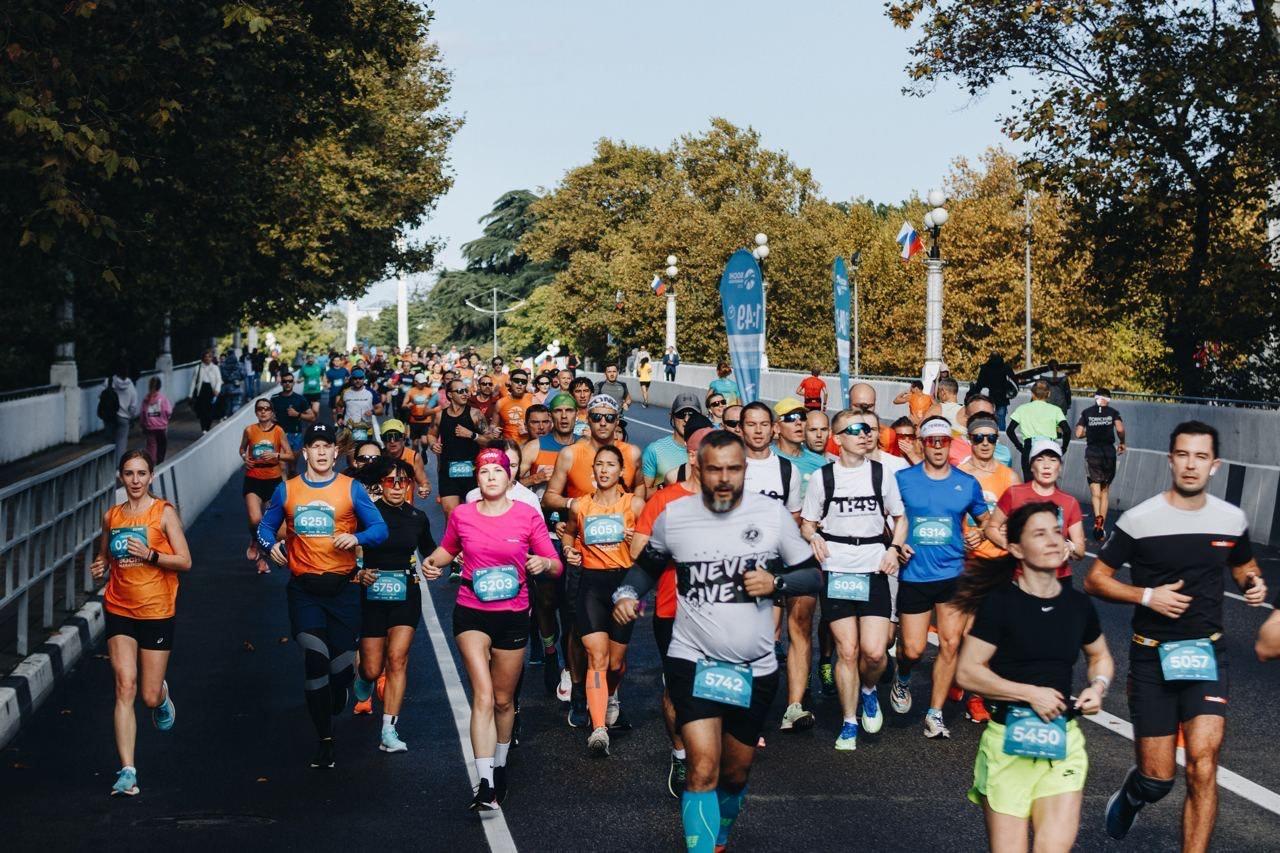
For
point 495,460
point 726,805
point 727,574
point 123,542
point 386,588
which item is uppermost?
point 495,460

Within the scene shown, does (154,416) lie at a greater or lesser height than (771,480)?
lesser

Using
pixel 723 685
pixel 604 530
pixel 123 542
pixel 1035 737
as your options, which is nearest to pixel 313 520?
pixel 123 542

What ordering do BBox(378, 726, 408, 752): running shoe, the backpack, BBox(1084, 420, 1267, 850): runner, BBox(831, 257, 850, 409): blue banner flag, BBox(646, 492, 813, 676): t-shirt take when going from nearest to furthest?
BBox(646, 492, 813, 676): t-shirt < BBox(1084, 420, 1267, 850): runner < BBox(378, 726, 408, 752): running shoe < BBox(831, 257, 850, 409): blue banner flag < the backpack

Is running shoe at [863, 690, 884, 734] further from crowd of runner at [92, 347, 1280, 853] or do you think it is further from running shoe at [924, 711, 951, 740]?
running shoe at [924, 711, 951, 740]

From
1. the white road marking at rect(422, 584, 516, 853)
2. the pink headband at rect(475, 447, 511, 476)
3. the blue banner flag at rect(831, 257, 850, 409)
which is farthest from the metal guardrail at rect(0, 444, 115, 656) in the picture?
the blue banner flag at rect(831, 257, 850, 409)

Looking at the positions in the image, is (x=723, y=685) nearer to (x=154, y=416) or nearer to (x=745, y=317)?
(x=745, y=317)

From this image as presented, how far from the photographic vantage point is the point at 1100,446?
64.7 feet

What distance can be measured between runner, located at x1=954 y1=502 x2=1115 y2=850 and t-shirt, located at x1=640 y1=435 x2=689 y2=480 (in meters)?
4.61

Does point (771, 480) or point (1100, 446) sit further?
point (1100, 446)

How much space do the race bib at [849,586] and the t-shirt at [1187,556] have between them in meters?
2.62

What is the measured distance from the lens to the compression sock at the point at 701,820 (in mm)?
6172

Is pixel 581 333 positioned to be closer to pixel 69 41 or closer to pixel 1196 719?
pixel 69 41

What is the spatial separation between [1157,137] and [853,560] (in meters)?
19.6

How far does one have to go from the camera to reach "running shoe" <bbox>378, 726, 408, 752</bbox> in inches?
374
